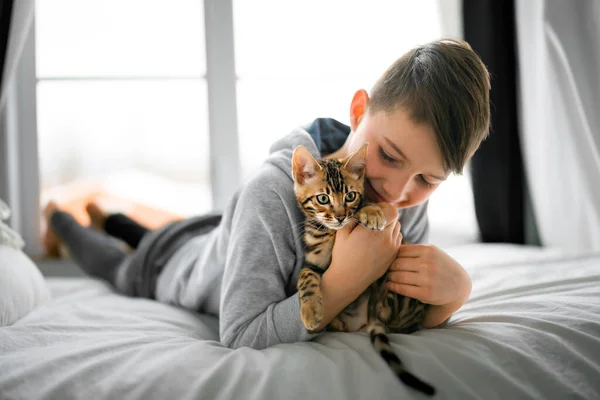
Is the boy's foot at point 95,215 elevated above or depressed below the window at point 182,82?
below

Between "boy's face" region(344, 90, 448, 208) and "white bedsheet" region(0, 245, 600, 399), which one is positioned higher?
"boy's face" region(344, 90, 448, 208)

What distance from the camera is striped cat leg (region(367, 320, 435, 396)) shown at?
2.36 ft

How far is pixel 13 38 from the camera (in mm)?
1792

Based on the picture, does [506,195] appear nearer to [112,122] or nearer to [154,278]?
[154,278]

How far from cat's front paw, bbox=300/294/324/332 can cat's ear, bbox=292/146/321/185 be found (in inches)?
9.8

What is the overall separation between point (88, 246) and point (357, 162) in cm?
132

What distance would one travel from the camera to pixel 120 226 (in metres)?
2.02

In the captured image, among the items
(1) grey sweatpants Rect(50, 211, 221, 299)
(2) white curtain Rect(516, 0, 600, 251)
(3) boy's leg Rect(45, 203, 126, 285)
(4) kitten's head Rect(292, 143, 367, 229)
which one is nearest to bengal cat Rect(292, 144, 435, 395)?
(4) kitten's head Rect(292, 143, 367, 229)

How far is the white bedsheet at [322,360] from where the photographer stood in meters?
0.73

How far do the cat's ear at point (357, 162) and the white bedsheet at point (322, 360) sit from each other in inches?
12.8

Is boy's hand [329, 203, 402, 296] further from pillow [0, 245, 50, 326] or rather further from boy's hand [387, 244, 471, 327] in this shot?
pillow [0, 245, 50, 326]

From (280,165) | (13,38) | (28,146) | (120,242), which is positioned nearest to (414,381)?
(280,165)

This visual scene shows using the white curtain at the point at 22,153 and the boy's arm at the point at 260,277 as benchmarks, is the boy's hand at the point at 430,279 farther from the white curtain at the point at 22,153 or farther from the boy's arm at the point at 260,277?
the white curtain at the point at 22,153

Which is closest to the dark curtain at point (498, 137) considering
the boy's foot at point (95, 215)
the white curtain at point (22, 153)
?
the boy's foot at point (95, 215)
